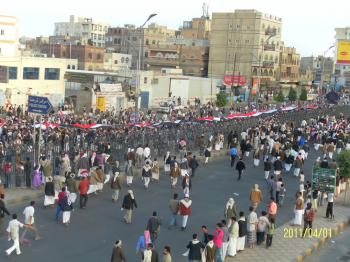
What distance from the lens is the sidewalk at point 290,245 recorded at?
1359cm

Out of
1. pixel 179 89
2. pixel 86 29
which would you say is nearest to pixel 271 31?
pixel 179 89

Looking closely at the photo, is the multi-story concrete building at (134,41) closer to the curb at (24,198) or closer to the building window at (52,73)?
the building window at (52,73)

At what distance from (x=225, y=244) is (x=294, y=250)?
250cm

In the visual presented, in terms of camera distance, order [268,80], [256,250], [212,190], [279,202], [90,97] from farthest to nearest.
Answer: [268,80] → [90,97] → [212,190] → [279,202] → [256,250]

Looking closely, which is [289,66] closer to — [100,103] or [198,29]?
[198,29]

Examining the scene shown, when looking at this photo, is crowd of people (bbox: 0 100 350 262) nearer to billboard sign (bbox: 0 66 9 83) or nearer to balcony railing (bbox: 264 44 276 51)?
billboard sign (bbox: 0 66 9 83)

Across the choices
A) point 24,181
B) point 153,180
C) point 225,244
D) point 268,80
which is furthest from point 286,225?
point 268,80

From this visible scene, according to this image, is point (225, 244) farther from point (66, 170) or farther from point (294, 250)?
point (66, 170)

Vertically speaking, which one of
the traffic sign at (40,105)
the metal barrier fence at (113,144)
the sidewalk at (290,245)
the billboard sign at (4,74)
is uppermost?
the billboard sign at (4,74)

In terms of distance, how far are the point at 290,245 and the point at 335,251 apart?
5.15 feet

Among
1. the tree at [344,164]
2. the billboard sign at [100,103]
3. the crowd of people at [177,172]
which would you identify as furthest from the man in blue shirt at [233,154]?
the billboard sign at [100,103]

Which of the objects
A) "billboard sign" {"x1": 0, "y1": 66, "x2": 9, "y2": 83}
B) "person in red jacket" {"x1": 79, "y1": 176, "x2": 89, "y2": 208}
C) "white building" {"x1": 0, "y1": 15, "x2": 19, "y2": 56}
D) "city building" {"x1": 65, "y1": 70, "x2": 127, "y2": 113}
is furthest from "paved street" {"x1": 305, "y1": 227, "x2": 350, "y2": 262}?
"white building" {"x1": 0, "y1": 15, "x2": 19, "y2": 56}

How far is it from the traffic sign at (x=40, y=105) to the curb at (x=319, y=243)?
11391mm

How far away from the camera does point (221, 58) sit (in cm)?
8688
